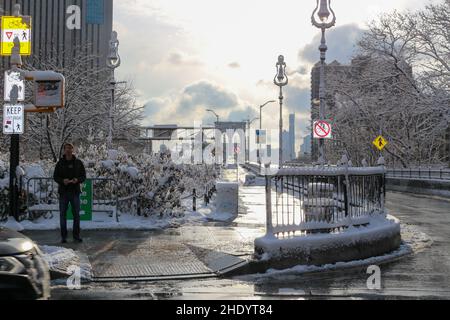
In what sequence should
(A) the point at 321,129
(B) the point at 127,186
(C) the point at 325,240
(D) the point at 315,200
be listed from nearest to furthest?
(C) the point at 325,240, (D) the point at 315,200, (B) the point at 127,186, (A) the point at 321,129

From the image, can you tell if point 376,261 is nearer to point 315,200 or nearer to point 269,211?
point 315,200

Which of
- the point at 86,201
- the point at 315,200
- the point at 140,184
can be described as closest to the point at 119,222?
the point at 86,201

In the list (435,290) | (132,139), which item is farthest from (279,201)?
(132,139)

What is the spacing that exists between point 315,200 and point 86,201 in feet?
18.6

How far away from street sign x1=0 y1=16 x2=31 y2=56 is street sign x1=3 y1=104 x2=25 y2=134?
1312 mm

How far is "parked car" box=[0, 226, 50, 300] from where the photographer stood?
4.08 meters

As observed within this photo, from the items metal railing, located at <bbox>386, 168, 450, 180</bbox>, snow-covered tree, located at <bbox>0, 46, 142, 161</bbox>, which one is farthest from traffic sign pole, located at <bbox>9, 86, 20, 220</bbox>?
metal railing, located at <bbox>386, 168, 450, 180</bbox>

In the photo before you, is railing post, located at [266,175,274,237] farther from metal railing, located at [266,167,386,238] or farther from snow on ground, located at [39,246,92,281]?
snow on ground, located at [39,246,92,281]

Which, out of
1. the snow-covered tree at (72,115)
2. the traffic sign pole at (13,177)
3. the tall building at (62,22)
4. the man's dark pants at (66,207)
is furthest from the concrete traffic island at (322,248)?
the tall building at (62,22)

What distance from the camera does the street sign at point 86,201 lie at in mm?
11750

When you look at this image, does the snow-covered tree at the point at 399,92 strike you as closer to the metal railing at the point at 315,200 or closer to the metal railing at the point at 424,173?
the metal railing at the point at 424,173

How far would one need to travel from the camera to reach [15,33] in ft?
37.8

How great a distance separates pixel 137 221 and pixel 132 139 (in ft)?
108

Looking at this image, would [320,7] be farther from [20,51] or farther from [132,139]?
[132,139]
